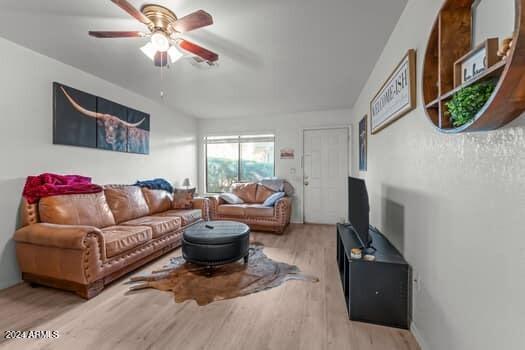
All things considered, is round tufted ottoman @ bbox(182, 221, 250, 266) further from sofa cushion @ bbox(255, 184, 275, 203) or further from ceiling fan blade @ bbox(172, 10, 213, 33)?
sofa cushion @ bbox(255, 184, 275, 203)

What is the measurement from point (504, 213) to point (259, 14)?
200 centimetres

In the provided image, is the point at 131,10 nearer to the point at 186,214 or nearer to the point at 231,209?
the point at 186,214

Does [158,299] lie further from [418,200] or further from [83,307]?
[418,200]

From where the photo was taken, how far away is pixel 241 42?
2291 mm

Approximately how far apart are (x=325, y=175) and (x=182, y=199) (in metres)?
2.88

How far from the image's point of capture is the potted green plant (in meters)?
0.83

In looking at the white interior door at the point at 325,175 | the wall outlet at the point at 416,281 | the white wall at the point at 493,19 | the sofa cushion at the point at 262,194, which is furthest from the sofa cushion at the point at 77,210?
the white interior door at the point at 325,175

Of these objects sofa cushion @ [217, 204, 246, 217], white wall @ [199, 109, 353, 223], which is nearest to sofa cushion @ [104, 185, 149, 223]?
sofa cushion @ [217, 204, 246, 217]

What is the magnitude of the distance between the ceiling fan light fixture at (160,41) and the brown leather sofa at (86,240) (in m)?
1.68

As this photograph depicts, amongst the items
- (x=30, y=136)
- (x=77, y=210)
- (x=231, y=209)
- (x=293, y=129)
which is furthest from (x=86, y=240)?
(x=293, y=129)

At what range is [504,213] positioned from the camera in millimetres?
870

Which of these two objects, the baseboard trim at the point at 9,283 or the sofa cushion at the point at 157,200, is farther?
the sofa cushion at the point at 157,200

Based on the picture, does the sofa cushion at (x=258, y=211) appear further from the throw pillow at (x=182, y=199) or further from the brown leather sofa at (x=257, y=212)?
the throw pillow at (x=182, y=199)

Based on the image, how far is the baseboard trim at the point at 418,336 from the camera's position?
4.81ft
